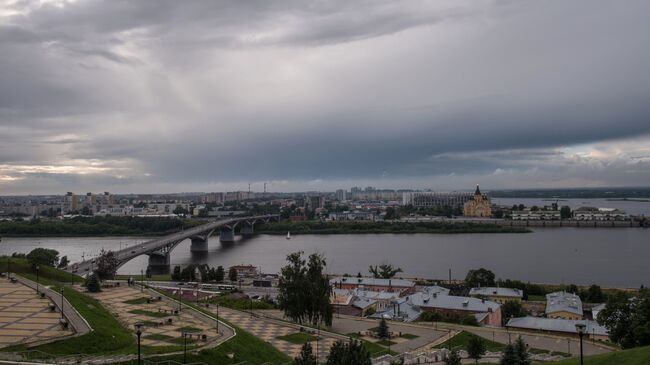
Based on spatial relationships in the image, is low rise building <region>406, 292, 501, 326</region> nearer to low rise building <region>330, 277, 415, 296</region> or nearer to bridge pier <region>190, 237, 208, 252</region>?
low rise building <region>330, 277, 415, 296</region>

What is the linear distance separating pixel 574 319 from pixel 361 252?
1732 cm

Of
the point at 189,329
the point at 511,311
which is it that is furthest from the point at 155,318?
the point at 511,311

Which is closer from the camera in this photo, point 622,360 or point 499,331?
point 622,360

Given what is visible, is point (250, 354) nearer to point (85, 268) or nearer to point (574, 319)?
point (574, 319)

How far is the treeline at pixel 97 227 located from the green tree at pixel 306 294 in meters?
36.1

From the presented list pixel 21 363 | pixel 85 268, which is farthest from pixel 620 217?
pixel 21 363

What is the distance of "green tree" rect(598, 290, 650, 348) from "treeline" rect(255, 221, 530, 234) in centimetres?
3330

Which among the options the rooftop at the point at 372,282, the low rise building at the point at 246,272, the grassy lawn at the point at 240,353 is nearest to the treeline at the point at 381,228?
the low rise building at the point at 246,272

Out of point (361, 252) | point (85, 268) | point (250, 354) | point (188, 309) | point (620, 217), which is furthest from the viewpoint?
point (620, 217)

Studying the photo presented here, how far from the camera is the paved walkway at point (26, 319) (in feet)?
24.7

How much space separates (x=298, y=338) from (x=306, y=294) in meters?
1.95

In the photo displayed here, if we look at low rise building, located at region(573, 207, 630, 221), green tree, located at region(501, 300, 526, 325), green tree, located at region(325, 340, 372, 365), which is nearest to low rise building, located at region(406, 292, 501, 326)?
green tree, located at region(501, 300, 526, 325)

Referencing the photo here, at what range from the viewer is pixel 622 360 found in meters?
5.69

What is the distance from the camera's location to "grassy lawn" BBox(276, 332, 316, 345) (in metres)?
9.75
